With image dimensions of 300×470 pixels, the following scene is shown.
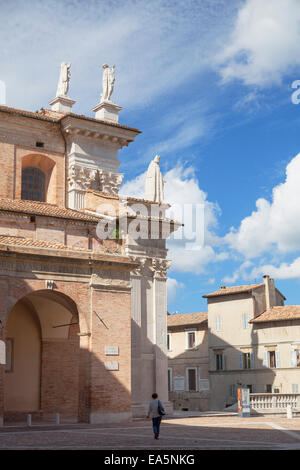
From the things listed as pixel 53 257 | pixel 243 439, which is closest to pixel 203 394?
pixel 53 257

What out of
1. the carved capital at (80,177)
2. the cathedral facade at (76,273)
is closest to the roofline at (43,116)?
the cathedral facade at (76,273)

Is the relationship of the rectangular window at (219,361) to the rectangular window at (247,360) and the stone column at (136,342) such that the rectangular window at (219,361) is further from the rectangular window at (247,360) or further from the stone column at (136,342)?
the stone column at (136,342)

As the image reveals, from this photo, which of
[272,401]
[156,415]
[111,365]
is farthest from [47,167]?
[156,415]

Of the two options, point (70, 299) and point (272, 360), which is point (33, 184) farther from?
point (272, 360)

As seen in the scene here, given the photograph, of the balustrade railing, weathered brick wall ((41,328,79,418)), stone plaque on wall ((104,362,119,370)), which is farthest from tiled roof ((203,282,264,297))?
stone plaque on wall ((104,362,119,370))

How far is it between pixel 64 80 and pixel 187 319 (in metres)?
26.7

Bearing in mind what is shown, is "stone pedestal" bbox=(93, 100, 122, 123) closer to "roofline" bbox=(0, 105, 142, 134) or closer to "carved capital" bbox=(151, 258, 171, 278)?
"roofline" bbox=(0, 105, 142, 134)

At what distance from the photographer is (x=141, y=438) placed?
1593 centimetres

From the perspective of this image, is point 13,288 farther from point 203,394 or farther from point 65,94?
point 203,394

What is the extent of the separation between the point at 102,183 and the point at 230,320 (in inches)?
841

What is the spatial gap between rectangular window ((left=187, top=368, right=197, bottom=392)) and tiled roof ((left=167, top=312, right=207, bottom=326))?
3.84 meters

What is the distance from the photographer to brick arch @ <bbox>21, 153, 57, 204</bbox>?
99.8 feet

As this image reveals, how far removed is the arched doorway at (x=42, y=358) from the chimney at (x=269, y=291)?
1027 inches

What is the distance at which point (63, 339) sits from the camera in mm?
24953
